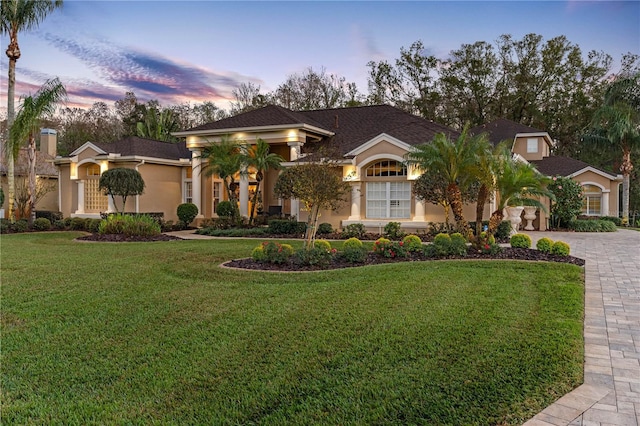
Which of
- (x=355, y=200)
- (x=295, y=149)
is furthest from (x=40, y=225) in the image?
(x=355, y=200)

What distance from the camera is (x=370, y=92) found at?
38.0 meters

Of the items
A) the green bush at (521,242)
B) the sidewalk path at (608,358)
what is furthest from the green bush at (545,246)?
the sidewalk path at (608,358)

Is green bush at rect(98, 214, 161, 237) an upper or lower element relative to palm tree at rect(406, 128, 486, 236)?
lower

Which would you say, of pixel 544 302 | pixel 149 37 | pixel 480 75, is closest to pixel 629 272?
pixel 544 302

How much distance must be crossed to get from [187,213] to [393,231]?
1037 centimetres

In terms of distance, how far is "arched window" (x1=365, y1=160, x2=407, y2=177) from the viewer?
1762cm

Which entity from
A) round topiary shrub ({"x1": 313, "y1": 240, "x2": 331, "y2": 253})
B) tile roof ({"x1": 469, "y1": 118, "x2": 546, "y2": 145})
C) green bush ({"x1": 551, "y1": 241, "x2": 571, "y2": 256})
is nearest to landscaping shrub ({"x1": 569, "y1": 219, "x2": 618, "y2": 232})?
tile roof ({"x1": 469, "y1": 118, "x2": 546, "y2": 145})

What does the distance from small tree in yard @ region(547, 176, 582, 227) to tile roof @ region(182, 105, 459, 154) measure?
5663mm

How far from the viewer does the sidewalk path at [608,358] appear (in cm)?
344

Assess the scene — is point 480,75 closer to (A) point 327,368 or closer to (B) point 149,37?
(B) point 149,37

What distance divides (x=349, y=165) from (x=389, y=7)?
636 centimetres

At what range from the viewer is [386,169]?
17.9m

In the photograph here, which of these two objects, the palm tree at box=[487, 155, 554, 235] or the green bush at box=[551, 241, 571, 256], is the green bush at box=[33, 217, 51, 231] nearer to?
the palm tree at box=[487, 155, 554, 235]

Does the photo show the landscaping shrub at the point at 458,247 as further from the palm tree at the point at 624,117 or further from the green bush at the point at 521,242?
the palm tree at the point at 624,117
